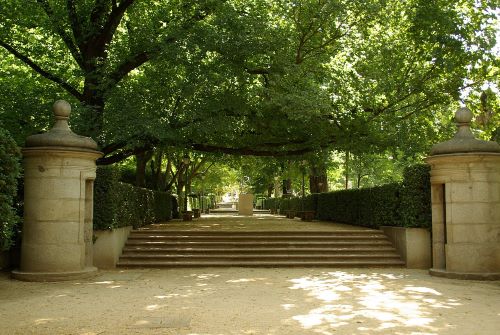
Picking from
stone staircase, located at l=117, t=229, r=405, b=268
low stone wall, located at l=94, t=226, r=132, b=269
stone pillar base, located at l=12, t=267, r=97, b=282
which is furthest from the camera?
stone staircase, located at l=117, t=229, r=405, b=268

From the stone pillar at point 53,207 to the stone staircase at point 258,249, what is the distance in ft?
7.84

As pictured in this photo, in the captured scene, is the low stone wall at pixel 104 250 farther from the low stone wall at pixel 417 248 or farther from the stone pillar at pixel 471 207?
the stone pillar at pixel 471 207

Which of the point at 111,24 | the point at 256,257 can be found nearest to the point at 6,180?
the point at 256,257

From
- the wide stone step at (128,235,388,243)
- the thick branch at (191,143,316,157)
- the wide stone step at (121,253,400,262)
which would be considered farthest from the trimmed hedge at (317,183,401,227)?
the thick branch at (191,143,316,157)

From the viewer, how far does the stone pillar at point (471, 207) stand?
→ 12.1m

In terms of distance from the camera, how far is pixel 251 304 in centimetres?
873

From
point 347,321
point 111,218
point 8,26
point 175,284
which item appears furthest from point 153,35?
point 347,321

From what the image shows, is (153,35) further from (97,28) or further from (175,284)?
(175,284)

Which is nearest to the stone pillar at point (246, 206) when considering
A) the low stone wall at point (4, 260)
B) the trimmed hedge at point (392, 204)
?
the trimmed hedge at point (392, 204)

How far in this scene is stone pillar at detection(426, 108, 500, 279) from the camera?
1206 centimetres

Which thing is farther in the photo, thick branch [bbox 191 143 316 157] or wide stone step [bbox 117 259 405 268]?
thick branch [bbox 191 143 316 157]

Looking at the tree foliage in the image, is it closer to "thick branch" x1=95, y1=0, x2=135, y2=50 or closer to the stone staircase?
"thick branch" x1=95, y1=0, x2=135, y2=50

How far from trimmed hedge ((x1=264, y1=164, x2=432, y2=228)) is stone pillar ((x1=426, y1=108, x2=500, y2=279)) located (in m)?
1.61

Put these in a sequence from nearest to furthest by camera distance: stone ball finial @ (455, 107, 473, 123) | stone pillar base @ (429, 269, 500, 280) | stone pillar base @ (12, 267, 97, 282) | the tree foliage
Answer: stone pillar base @ (12, 267, 97, 282) < stone pillar base @ (429, 269, 500, 280) < stone ball finial @ (455, 107, 473, 123) < the tree foliage
